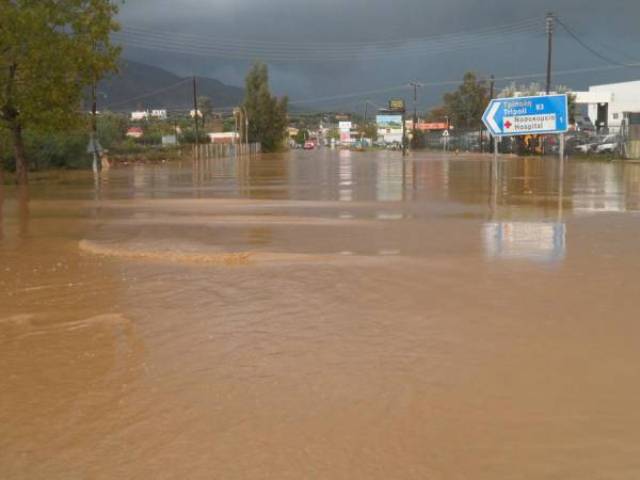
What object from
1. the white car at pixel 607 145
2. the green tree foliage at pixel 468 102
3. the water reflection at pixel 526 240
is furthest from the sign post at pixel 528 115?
the green tree foliage at pixel 468 102

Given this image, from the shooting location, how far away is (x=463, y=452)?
449 centimetres

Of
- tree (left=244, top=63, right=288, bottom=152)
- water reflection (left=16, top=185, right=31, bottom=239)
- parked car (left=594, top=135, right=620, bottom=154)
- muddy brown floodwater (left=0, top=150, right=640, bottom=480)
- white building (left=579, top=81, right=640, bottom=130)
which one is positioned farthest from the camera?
tree (left=244, top=63, right=288, bottom=152)

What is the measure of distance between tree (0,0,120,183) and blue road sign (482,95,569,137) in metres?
13.7

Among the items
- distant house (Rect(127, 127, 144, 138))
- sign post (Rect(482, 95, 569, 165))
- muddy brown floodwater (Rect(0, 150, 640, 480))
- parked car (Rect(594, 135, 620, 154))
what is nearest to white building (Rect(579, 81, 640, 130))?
parked car (Rect(594, 135, 620, 154))

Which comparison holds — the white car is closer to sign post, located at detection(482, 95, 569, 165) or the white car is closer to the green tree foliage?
sign post, located at detection(482, 95, 569, 165)

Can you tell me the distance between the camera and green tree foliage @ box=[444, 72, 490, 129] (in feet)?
405

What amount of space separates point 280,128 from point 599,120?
46.9 m

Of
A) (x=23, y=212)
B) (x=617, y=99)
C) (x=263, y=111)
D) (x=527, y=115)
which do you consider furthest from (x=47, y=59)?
(x=263, y=111)

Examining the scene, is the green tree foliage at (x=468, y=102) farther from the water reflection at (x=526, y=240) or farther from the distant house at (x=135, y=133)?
the water reflection at (x=526, y=240)

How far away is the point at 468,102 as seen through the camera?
126 metres

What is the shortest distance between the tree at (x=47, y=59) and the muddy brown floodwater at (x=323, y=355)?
48.9 ft

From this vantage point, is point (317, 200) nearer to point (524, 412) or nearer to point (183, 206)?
point (183, 206)

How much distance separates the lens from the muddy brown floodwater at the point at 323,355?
14.7ft

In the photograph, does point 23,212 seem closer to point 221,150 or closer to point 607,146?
point 607,146
